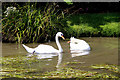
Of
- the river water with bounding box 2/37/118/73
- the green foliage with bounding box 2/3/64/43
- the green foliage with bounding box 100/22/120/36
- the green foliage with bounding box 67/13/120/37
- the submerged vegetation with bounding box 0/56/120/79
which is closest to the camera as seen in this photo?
the submerged vegetation with bounding box 0/56/120/79

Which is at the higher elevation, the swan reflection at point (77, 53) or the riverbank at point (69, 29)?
the riverbank at point (69, 29)

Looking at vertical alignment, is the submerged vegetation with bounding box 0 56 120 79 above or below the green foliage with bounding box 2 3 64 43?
below

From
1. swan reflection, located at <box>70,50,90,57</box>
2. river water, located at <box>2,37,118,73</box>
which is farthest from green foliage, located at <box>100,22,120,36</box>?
swan reflection, located at <box>70,50,90,57</box>

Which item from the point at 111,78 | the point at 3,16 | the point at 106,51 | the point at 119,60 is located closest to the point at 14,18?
the point at 3,16

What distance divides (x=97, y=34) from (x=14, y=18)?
4.46 m

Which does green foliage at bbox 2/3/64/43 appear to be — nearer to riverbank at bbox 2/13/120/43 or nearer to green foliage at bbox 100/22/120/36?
riverbank at bbox 2/13/120/43

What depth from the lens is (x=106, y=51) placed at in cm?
1060

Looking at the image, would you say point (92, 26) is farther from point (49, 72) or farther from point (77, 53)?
point (49, 72)

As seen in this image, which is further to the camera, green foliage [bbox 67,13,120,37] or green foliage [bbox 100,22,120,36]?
green foliage [bbox 67,13,120,37]

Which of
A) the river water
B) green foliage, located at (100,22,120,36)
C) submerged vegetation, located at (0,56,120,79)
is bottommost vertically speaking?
submerged vegetation, located at (0,56,120,79)

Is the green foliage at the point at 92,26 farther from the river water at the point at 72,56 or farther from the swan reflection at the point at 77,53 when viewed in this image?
the swan reflection at the point at 77,53

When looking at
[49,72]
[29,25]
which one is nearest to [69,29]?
[29,25]

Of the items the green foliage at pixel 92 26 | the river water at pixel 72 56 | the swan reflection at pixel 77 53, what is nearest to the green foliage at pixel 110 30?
the green foliage at pixel 92 26

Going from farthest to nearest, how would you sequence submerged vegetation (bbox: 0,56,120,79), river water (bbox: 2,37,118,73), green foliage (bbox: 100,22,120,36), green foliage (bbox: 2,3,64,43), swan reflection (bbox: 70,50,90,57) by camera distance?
green foliage (bbox: 100,22,120,36), green foliage (bbox: 2,3,64,43), swan reflection (bbox: 70,50,90,57), river water (bbox: 2,37,118,73), submerged vegetation (bbox: 0,56,120,79)
